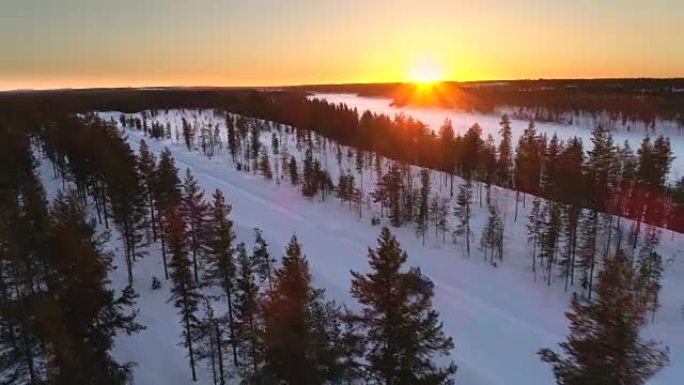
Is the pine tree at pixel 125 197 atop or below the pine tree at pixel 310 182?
atop

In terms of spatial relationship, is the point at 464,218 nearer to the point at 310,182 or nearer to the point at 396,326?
the point at 310,182

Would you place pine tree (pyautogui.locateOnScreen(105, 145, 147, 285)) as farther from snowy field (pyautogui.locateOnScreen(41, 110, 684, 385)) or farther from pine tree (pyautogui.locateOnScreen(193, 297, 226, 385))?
pine tree (pyautogui.locateOnScreen(193, 297, 226, 385))

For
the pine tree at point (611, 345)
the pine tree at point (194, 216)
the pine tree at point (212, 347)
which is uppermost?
the pine tree at point (611, 345)

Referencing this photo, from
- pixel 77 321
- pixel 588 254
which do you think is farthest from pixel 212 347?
pixel 588 254

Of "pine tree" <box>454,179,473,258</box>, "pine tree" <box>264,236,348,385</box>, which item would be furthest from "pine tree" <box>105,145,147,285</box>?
"pine tree" <box>454,179,473,258</box>

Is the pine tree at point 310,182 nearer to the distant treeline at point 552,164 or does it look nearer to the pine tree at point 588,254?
the distant treeline at point 552,164

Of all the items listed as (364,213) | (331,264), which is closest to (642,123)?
(364,213)

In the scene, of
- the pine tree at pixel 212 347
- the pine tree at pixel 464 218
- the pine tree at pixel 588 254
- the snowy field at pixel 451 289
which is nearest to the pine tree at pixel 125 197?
the snowy field at pixel 451 289
